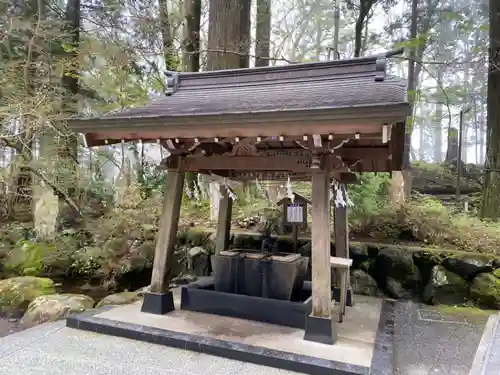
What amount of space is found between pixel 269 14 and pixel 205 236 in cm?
676

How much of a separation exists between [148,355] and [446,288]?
163 inches

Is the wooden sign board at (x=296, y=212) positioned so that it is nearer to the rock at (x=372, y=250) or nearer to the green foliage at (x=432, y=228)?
the rock at (x=372, y=250)

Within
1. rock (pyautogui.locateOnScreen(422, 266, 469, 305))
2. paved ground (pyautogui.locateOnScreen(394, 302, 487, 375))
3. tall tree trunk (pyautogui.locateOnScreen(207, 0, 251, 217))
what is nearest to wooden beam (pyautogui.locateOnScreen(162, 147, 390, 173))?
paved ground (pyautogui.locateOnScreen(394, 302, 487, 375))

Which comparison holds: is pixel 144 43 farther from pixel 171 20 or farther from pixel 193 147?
pixel 193 147

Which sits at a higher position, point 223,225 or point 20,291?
point 223,225

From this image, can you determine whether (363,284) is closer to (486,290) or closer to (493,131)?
(486,290)

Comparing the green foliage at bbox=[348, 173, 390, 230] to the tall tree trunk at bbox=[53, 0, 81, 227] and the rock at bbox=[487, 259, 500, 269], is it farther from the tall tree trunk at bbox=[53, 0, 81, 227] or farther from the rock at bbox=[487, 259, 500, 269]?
the tall tree trunk at bbox=[53, 0, 81, 227]

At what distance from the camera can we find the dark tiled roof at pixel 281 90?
3568mm

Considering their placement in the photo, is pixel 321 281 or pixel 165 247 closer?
pixel 321 281

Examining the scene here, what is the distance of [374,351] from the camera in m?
3.53

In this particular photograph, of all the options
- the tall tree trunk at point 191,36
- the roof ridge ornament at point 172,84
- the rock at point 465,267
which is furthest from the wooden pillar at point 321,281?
the tall tree trunk at point 191,36

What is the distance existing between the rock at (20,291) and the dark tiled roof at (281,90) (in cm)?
428

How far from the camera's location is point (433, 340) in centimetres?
405

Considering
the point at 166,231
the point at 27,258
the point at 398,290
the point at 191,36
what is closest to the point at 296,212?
the point at 166,231
